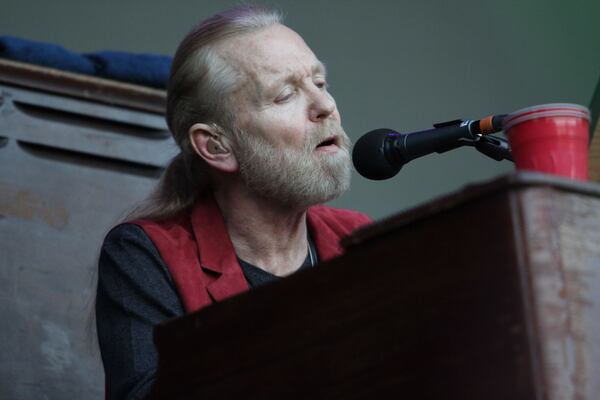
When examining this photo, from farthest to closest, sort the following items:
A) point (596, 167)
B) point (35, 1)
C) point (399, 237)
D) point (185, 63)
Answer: point (35, 1) < point (185, 63) < point (596, 167) < point (399, 237)

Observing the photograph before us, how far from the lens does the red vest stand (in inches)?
61.0

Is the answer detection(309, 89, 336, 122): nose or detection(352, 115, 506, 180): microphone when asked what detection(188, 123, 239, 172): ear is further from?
detection(352, 115, 506, 180): microphone

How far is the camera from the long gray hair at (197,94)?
1841mm

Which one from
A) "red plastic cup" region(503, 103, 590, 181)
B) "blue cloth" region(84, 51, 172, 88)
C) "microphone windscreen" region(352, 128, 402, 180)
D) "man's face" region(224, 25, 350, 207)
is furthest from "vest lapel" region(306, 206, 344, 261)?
"red plastic cup" region(503, 103, 590, 181)

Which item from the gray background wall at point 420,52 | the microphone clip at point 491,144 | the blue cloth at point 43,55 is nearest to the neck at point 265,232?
the microphone clip at point 491,144

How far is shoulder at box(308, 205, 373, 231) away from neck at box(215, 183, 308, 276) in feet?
0.27

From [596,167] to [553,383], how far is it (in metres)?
0.87

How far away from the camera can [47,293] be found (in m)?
2.20

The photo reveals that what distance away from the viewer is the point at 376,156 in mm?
1370

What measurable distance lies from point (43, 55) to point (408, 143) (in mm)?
1235

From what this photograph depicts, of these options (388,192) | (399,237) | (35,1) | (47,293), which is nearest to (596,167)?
(399,237)

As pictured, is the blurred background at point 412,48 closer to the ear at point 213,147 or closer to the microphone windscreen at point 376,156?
the ear at point 213,147

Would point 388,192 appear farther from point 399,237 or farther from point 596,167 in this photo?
point 399,237

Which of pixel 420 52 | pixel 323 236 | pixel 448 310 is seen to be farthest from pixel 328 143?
pixel 420 52
